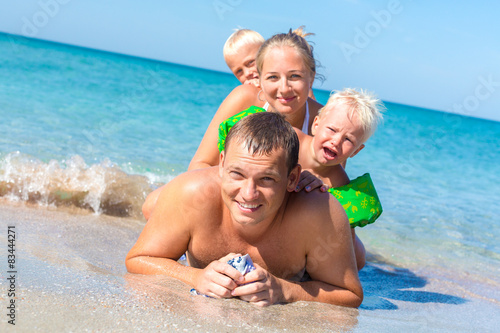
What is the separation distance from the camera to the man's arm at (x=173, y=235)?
3.26 m

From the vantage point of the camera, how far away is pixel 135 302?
285 centimetres

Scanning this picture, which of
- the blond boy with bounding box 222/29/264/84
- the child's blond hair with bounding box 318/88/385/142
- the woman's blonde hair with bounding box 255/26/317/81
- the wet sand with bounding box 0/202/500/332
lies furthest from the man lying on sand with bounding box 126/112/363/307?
the blond boy with bounding box 222/29/264/84

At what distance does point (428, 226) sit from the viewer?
27.0 feet

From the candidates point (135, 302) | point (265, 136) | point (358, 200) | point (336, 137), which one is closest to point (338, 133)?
point (336, 137)

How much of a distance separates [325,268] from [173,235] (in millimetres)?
1000

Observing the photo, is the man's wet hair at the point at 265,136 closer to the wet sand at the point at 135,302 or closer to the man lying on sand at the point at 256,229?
the man lying on sand at the point at 256,229

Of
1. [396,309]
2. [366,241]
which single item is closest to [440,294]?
[396,309]

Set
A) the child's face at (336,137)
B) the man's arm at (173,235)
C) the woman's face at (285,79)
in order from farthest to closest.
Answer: the woman's face at (285,79) < the child's face at (336,137) < the man's arm at (173,235)

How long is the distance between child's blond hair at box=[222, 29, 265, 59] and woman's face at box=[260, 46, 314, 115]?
3.69 feet

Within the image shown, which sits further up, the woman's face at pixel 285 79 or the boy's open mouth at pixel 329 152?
the woman's face at pixel 285 79

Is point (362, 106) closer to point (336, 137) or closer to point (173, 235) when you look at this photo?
point (336, 137)

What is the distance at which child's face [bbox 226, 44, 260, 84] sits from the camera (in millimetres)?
5527

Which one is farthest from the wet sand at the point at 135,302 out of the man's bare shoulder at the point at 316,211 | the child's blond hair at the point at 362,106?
the child's blond hair at the point at 362,106

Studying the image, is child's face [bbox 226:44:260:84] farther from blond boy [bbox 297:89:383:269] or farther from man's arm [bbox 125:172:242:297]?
man's arm [bbox 125:172:242:297]
